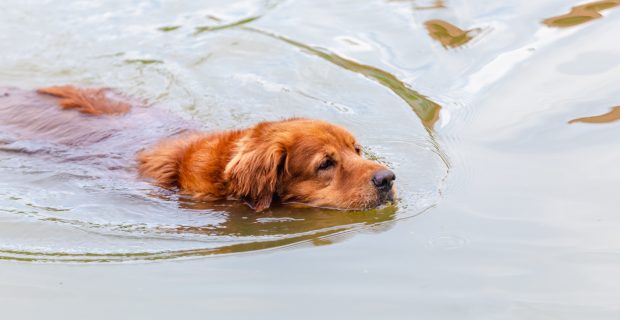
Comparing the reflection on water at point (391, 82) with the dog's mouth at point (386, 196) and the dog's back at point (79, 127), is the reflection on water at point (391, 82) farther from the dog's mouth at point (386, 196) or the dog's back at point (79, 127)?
the dog's back at point (79, 127)

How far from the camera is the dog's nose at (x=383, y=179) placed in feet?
22.6

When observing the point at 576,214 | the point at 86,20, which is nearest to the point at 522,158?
the point at 576,214

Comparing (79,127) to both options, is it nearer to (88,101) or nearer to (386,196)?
(88,101)

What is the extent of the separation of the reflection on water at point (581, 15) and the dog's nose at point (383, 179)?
3852 millimetres

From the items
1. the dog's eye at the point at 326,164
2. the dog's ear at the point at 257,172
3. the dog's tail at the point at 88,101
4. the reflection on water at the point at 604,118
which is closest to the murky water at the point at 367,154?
the reflection on water at the point at 604,118

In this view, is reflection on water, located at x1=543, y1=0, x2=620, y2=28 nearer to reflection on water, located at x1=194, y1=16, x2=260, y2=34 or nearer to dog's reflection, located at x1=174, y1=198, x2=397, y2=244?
reflection on water, located at x1=194, y1=16, x2=260, y2=34

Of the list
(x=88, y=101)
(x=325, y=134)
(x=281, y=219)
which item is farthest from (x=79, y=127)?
(x=325, y=134)

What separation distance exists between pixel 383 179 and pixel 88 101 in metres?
3.15

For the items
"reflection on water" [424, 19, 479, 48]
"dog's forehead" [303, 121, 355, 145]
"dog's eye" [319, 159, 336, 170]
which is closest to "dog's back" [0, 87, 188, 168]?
"dog's forehead" [303, 121, 355, 145]

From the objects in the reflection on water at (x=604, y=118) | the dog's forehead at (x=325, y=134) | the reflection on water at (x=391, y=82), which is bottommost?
the dog's forehead at (x=325, y=134)

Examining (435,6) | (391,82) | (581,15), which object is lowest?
(391,82)

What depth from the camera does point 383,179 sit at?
6.91 m

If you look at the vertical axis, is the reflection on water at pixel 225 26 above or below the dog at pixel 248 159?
above

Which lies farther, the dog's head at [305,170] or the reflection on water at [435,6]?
the reflection on water at [435,6]
